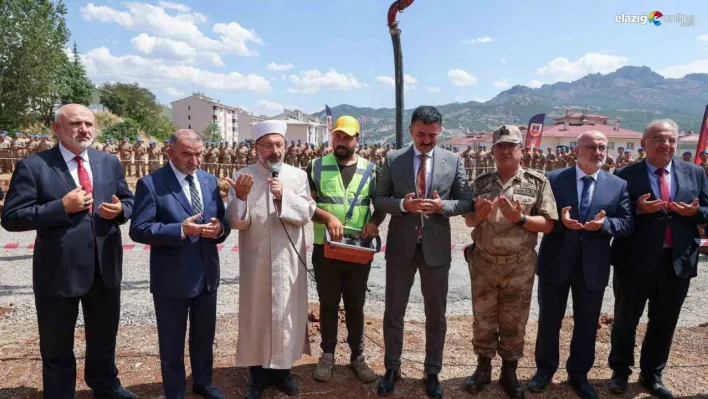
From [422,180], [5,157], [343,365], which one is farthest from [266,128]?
[5,157]

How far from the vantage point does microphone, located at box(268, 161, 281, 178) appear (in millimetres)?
3340

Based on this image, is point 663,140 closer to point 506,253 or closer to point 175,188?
point 506,253

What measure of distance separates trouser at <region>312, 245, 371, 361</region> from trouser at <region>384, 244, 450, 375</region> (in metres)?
0.26

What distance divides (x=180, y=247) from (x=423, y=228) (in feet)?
5.82

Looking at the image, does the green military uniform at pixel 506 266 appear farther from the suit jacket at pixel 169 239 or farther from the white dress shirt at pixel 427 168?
the suit jacket at pixel 169 239

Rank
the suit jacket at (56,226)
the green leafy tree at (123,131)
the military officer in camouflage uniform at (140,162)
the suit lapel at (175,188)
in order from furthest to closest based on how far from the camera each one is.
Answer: the green leafy tree at (123,131)
the military officer in camouflage uniform at (140,162)
the suit lapel at (175,188)
the suit jacket at (56,226)

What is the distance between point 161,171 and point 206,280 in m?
0.83

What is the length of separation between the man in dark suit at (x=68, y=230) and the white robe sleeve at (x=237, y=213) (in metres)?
0.73

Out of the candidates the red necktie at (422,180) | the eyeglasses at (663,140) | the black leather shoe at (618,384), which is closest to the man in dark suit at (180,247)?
the red necktie at (422,180)

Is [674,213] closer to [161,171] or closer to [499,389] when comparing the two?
[499,389]

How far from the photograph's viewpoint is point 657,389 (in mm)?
3627

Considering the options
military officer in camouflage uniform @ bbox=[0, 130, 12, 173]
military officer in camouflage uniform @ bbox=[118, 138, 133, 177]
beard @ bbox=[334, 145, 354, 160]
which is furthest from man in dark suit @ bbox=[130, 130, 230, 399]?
military officer in camouflage uniform @ bbox=[0, 130, 12, 173]

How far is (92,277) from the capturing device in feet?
10.3

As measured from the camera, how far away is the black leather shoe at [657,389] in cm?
358
